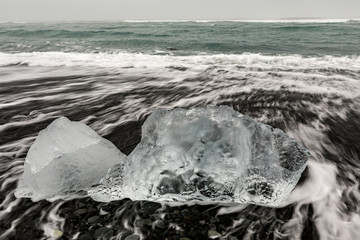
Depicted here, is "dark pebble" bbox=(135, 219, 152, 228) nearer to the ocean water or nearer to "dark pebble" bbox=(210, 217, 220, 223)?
the ocean water

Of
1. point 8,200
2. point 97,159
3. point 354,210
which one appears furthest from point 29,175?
point 354,210

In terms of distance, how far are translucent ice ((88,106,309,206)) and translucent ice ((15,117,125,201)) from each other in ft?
0.62

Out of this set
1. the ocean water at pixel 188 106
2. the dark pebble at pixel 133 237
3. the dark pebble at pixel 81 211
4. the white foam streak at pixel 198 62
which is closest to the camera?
the dark pebble at pixel 133 237

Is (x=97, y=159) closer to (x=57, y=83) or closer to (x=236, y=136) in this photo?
(x=236, y=136)

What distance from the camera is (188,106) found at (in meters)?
5.44

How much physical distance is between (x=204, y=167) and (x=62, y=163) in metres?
1.39

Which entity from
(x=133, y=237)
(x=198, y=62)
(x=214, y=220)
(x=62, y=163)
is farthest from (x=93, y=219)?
(x=198, y=62)

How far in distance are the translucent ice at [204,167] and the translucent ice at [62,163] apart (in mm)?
188

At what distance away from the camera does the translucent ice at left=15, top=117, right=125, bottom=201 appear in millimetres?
2502

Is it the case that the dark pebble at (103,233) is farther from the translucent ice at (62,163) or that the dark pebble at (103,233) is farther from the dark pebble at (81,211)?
the translucent ice at (62,163)

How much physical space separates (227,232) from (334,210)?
1.04m

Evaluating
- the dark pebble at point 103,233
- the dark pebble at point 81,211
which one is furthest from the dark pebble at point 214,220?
the dark pebble at point 81,211

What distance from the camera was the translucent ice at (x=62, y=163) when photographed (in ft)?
8.21

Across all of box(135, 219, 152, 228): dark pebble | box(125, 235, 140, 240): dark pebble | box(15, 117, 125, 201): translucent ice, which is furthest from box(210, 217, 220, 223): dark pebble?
box(15, 117, 125, 201): translucent ice
